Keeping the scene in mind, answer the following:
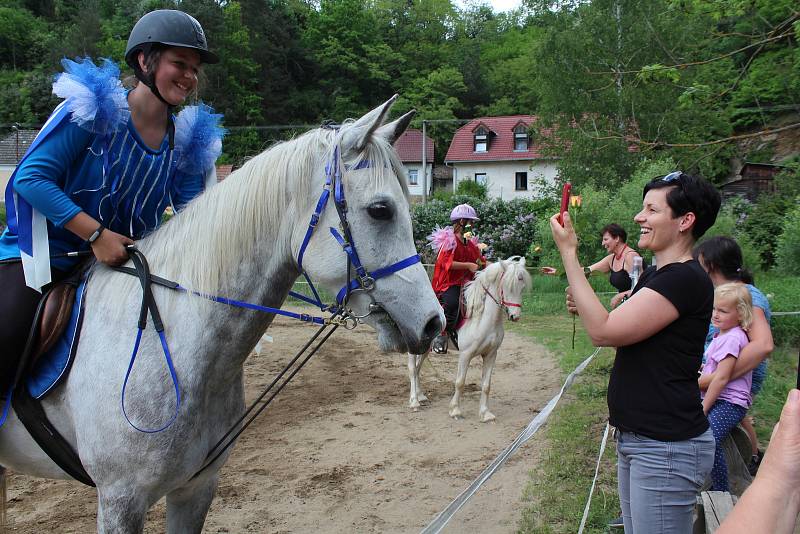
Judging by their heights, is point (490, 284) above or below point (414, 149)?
below

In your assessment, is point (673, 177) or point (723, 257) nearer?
point (673, 177)

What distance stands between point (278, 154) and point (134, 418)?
114 centimetres

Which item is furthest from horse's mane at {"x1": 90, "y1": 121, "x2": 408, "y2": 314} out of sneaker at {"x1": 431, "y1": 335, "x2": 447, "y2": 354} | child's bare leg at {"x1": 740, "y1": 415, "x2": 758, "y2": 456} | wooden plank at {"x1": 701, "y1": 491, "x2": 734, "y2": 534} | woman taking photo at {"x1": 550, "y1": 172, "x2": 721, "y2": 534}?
sneaker at {"x1": 431, "y1": 335, "x2": 447, "y2": 354}

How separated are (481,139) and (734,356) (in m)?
43.8

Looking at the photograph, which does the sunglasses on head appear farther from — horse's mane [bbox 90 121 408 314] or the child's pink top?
the child's pink top

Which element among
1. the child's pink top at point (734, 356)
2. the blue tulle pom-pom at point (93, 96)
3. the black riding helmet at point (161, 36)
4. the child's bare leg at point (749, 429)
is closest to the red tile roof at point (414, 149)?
the child's bare leg at point (749, 429)

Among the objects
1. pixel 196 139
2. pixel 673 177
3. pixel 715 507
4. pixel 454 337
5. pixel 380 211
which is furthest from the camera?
pixel 454 337

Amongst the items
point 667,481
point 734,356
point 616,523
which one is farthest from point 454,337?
point 667,481

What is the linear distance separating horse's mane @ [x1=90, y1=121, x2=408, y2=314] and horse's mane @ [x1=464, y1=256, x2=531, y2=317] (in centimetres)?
536

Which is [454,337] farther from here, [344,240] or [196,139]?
[344,240]

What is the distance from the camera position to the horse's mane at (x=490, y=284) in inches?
294

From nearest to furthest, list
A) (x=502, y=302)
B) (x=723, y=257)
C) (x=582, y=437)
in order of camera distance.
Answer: (x=723, y=257) → (x=582, y=437) → (x=502, y=302)

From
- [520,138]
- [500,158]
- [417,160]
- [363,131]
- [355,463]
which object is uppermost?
[520,138]

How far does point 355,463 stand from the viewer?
5.54 m
